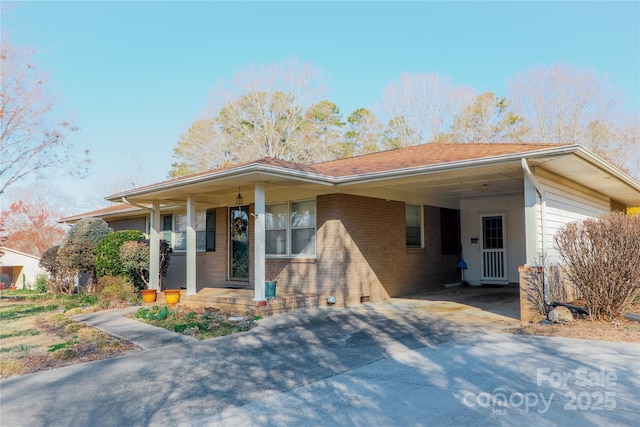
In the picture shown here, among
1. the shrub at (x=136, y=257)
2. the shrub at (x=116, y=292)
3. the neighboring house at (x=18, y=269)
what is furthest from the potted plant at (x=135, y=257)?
→ the neighboring house at (x=18, y=269)

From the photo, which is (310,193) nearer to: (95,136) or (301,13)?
(301,13)

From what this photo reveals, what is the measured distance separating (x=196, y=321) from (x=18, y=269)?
22957mm

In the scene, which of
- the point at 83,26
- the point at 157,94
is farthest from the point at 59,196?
the point at 83,26

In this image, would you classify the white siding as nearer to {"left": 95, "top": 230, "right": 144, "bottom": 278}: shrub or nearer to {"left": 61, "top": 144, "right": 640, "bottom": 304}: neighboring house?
{"left": 61, "top": 144, "right": 640, "bottom": 304}: neighboring house

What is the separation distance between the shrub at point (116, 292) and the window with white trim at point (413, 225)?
741 centimetres

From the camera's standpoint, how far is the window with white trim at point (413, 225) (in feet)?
40.7

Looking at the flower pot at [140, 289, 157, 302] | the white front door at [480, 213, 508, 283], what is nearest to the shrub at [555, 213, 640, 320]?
the white front door at [480, 213, 508, 283]

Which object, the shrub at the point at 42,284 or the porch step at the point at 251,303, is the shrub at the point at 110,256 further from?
the shrub at the point at 42,284

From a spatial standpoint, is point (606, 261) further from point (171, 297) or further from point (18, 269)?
point (18, 269)

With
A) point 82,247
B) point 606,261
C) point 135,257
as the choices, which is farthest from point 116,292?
point 606,261

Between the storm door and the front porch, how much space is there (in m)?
1.97

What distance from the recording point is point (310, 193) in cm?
1069

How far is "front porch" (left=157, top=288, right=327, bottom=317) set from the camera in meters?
9.02

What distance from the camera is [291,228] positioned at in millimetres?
11242
